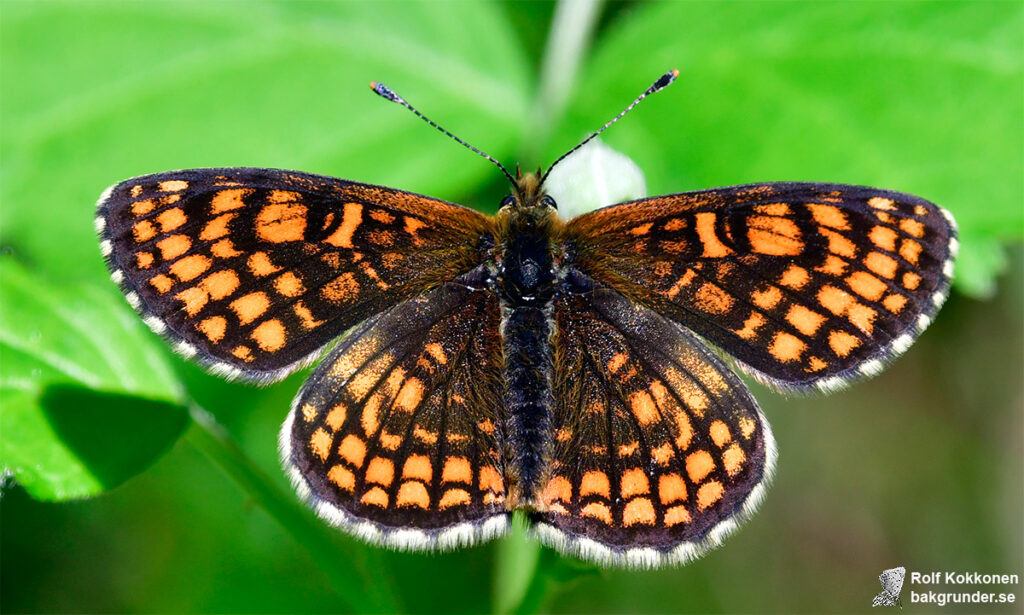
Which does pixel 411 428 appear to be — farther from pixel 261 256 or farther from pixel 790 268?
pixel 790 268

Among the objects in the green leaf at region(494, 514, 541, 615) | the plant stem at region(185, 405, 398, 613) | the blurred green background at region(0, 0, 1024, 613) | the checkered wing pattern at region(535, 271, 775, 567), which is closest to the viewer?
the checkered wing pattern at region(535, 271, 775, 567)

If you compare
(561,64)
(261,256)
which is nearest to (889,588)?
(561,64)

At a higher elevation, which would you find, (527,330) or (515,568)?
(527,330)

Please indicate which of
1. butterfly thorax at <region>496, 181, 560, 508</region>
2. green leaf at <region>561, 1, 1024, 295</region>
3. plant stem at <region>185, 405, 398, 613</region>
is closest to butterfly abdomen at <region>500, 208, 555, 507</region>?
butterfly thorax at <region>496, 181, 560, 508</region>

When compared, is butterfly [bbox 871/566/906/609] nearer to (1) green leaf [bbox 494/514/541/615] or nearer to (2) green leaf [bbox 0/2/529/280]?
(1) green leaf [bbox 494/514/541/615]

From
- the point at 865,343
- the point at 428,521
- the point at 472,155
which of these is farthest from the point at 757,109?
the point at 428,521

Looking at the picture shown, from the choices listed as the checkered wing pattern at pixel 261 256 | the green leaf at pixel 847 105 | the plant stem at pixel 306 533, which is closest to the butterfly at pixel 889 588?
the green leaf at pixel 847 105

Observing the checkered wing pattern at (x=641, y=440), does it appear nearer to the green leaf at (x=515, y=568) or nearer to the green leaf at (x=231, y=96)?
the green leaf at (x=515, y=568)

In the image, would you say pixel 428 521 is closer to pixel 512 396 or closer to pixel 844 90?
pixel 512 396
